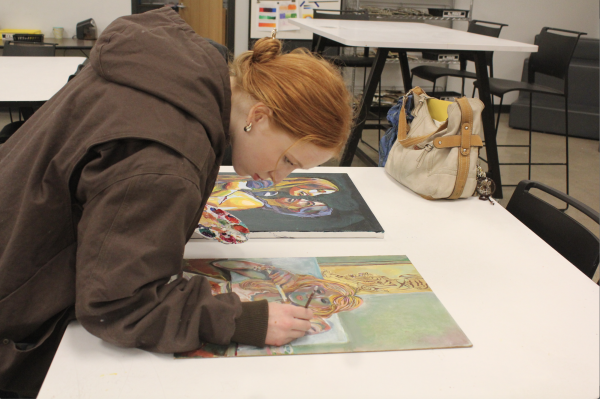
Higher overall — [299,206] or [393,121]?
[393,121]

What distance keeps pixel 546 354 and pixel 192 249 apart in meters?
0.68

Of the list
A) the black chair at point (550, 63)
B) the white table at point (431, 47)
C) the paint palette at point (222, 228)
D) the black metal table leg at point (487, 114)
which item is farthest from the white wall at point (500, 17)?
the paint palette at point (222, 228)

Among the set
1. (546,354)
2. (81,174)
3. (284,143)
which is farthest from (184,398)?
(546,354)

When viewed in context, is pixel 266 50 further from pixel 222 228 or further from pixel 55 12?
pixel 55 12

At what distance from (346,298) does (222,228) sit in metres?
0.34

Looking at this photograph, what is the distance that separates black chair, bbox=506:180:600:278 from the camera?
111cm

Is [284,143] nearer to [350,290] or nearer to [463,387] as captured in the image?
[350,290]

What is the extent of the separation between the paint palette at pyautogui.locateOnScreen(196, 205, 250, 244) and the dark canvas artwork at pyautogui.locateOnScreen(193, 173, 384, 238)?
15 mm

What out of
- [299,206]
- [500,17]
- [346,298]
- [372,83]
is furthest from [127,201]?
[500,17]

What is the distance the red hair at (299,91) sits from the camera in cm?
85

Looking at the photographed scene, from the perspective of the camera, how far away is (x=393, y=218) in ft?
4.20

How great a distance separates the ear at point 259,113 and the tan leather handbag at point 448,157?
672mm

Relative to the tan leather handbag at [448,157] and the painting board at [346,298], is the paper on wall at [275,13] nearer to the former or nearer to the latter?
the tan leather handbag at [448,157]

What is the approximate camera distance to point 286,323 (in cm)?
79
